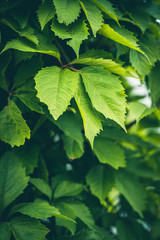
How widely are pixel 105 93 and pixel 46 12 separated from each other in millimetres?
315

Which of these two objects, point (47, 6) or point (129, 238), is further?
point (129, 238)

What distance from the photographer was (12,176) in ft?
2.96

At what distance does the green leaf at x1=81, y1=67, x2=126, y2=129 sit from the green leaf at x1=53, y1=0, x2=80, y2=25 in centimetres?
16

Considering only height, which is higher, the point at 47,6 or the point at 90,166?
the point at 47,6

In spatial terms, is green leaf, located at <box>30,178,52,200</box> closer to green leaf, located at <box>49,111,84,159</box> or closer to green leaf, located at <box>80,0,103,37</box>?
green leaf, located at <box>49,111,84,159</box>

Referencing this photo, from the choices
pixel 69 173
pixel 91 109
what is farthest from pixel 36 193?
pixel 91 109

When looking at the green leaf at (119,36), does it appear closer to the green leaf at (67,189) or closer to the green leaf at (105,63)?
the green leaf at (105,63)

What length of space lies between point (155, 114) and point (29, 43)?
0.54 meters

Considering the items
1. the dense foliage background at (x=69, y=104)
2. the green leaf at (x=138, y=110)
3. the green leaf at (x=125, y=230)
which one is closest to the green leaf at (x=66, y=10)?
the dense foliage background at (x=69, y=104)

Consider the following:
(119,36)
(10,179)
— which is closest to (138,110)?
(119,36)

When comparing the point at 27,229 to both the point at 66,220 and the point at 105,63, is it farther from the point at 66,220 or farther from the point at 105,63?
the point at 105,63

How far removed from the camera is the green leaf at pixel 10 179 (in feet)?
2.86

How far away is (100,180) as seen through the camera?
1.08 meters

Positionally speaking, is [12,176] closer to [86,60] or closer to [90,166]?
[90,166]
